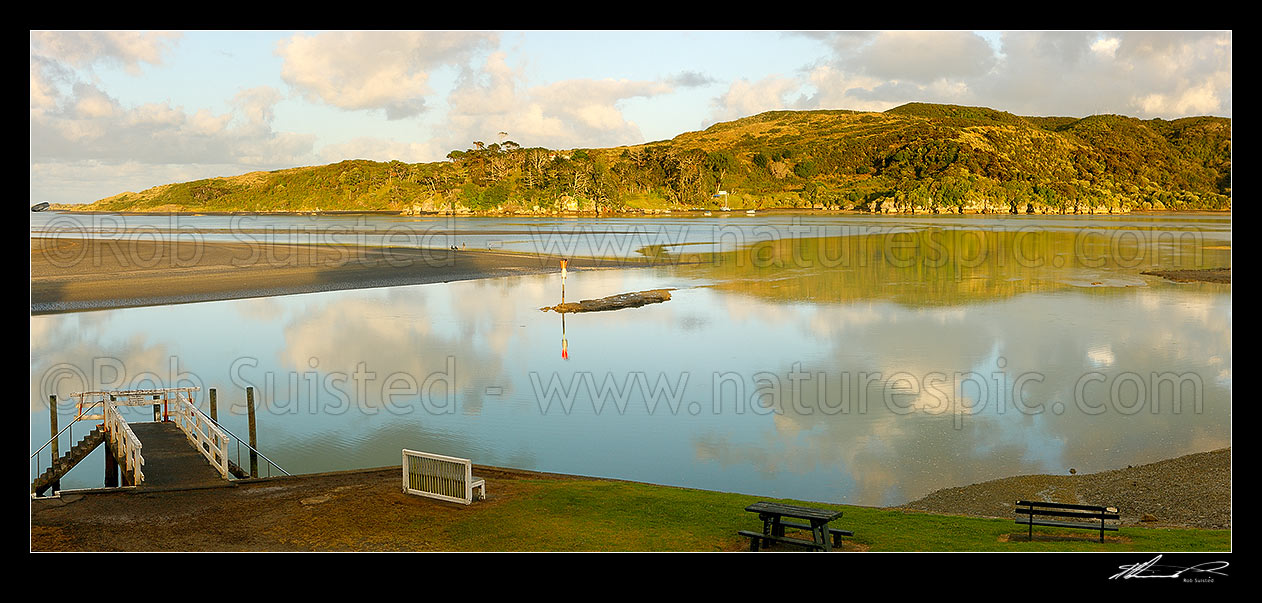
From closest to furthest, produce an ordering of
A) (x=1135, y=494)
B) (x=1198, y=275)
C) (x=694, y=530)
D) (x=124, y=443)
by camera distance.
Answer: (x=694, y=530) < (x=1135, y=494) < (x=124, y=443) < (x=1198, y=275)

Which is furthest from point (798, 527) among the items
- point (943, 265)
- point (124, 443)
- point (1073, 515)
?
point (943, 265)

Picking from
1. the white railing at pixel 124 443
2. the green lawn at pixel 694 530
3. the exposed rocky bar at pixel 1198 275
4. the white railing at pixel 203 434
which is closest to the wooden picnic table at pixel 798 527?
the green lawn at pixel 694 530

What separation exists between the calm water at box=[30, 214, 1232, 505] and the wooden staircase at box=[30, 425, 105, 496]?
1.91 ft

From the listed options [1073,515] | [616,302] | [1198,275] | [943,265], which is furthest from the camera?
[943,265]

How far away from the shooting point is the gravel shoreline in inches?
503

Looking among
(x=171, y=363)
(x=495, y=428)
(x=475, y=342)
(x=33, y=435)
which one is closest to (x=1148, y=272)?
(x=475, y=342)

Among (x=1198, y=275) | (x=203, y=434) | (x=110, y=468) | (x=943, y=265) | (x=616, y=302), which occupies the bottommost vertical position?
(x=110, y=468)

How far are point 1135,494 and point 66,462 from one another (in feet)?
57.5

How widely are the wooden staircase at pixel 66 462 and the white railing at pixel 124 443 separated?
31 centimetres

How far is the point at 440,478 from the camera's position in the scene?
505 inches

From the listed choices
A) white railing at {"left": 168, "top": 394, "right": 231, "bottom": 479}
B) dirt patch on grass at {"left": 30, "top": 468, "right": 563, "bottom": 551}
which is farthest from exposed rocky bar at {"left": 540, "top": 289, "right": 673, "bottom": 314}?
dirt patch on grass at {"left": 30, "top": 468, "right": 563, "bottom": 551}

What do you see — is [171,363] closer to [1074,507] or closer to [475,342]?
[475,342]

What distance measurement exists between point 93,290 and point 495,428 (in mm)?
30174

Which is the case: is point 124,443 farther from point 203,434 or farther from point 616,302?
point 616,302
